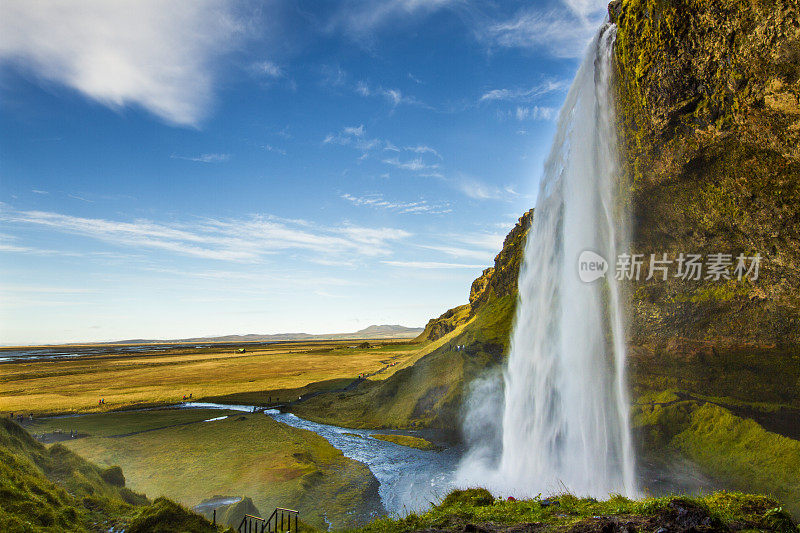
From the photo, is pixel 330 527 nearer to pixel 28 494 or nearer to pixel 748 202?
pixel 28 494

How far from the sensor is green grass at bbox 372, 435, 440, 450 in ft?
95.3

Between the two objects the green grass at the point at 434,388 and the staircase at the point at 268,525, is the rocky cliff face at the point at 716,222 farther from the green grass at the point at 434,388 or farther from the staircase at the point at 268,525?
the staircase at the point at 268,525

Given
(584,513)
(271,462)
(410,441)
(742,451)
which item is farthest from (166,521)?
(742,451)

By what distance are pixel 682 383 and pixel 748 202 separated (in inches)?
485

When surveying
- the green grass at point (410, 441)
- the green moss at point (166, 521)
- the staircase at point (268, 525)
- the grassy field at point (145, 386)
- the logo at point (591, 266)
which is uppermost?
the logo at point (591, 266)

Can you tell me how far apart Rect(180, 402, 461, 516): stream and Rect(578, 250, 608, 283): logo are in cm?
1619


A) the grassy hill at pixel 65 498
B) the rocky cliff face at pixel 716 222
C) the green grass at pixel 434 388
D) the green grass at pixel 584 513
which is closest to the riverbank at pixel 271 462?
the green grass at pixel 434 388

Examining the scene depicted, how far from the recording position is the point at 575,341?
24.9m

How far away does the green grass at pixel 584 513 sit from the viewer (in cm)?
891

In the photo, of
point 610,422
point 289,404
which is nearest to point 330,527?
point 610,422

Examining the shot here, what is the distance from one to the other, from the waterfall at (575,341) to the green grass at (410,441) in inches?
139

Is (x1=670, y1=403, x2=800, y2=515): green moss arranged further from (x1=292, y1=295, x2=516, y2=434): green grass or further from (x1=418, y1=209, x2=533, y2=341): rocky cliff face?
(x1=418, y1=209, x2=533, y2=341): rocky cliff face

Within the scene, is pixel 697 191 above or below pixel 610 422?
above

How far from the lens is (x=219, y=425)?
36.5m
